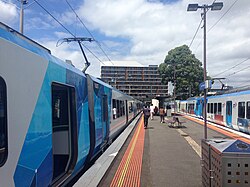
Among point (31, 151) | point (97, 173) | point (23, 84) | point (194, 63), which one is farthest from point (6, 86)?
point (194, 63)

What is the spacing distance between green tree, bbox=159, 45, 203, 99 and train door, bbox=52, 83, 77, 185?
4170 centimetres

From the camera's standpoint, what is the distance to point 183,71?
1897 inches

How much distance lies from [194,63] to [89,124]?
1715 inches

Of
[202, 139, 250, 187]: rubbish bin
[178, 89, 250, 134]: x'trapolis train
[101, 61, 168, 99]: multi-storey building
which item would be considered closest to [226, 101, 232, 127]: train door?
[178, 89, 250, 134]: x'trapolis train

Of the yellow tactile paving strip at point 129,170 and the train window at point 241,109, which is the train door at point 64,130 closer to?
the yellow tactile paving strip at point 129,170

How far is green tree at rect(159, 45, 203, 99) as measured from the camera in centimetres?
4797

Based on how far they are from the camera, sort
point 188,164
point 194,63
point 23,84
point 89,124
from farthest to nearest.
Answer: point 194,63 → point 188,164 → point 89,124 → point 23,84

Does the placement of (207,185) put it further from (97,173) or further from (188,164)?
(188,164)

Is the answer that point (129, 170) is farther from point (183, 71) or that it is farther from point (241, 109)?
point (183, 71)

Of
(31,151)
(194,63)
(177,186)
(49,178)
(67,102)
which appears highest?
(194,63)

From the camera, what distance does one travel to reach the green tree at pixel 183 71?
48.0m

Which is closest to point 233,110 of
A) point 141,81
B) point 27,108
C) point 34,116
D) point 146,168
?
point 146,168

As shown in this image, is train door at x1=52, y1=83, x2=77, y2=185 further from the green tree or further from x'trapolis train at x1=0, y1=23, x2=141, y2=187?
the green tree

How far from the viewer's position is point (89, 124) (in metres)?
7.22
